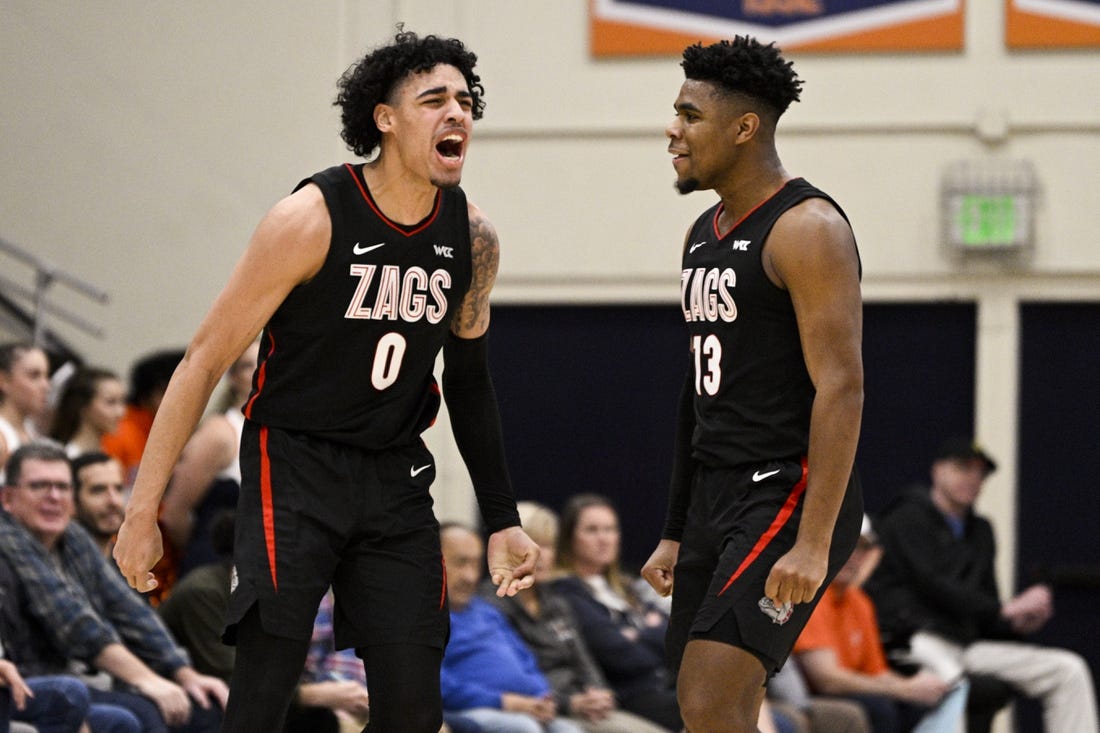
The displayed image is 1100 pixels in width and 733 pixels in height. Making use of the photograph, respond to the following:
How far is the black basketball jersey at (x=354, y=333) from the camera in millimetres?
3975

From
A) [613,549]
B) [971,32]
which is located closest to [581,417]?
[613,549]

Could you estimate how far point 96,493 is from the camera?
6551mm

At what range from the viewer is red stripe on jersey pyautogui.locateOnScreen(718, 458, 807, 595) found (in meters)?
4.06

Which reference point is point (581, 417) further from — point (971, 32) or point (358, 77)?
point (358, 77)

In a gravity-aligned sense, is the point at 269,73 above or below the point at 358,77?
above

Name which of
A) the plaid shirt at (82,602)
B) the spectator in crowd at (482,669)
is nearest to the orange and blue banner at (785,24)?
the spectator in crowd at (482,669)

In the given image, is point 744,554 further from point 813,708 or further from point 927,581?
point 927,581

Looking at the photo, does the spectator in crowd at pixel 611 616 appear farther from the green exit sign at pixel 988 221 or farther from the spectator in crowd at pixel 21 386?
the green exit sign at pixel 988 221

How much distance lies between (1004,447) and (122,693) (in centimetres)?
589

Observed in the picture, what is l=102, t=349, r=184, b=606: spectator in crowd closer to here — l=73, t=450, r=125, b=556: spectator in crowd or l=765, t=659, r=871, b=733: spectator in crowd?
l=73, t=450, r=125, b=556: spectator in crowd

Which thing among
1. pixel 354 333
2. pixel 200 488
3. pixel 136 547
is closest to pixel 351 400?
pixel 354 333

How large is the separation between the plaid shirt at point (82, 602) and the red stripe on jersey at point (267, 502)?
231 centimetres

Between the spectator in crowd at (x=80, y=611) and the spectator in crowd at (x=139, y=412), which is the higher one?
the spectator in crowd at (x=139, y=412)

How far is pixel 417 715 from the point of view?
12.8 ft
